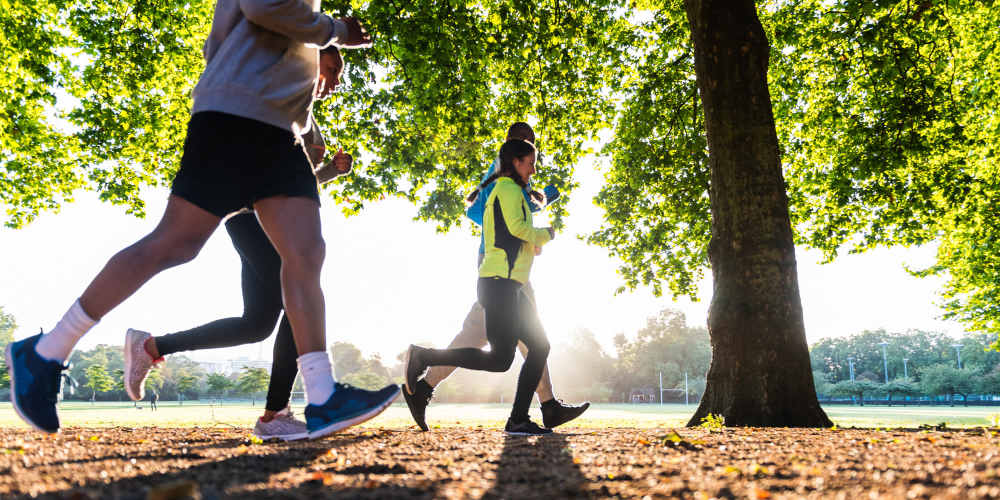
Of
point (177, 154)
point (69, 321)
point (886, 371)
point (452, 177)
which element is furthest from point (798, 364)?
point (886, 371)

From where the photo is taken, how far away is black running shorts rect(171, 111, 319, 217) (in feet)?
8.82

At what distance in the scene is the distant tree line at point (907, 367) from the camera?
82438mm

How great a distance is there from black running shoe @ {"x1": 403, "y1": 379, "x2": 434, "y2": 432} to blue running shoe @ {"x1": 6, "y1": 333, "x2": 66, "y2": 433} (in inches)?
91.8

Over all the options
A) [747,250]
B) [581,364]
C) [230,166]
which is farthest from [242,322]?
[581,364]

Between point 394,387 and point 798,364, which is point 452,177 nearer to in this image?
point 798,364

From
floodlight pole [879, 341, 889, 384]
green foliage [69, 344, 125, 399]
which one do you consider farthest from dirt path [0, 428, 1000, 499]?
floodlight pole [879, 341, 889, 384]

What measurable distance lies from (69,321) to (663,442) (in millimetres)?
2808

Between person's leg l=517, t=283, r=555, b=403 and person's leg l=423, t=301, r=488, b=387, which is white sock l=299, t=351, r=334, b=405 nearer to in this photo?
person's leg l=517, t=283, r=555, b=403

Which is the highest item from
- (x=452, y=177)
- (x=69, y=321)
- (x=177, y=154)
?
(x=177, y=154)

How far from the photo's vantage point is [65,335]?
2725 mm

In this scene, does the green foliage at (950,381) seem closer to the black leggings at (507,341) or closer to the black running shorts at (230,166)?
the black leggings at (507,341)

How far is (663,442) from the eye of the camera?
3240 millimetres

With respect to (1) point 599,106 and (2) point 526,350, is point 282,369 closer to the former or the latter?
(2) point 526,350

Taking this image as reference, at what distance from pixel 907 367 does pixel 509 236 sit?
128 m
